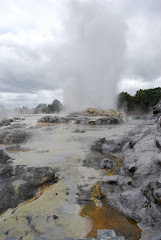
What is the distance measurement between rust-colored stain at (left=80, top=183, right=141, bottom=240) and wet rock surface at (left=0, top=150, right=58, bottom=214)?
5.44ft

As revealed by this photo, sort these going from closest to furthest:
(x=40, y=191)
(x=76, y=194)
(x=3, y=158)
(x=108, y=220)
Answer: (x=108, y=220)
(x=76, y=194)
(x=40, y=191)
(x=3, y=158)

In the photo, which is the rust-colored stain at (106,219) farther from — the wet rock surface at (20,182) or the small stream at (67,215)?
the wet rock surface at (20,182)

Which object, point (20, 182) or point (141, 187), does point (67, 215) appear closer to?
point (141, 187)

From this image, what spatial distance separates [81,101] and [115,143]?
84.8 feet

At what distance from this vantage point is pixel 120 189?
443 cm

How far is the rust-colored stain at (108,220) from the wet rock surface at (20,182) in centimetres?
166

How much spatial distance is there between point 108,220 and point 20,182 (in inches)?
112

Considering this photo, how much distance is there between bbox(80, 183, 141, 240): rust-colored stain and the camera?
3.05m

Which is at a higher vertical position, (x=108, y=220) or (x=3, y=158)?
(x=3, y=158)

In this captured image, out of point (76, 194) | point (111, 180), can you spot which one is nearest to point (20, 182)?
point (76, 194)

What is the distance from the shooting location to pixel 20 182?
5.12 meters

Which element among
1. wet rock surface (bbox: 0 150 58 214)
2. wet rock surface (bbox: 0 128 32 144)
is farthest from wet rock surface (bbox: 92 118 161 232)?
wet rock surface (bbox: 0 128 32 144)

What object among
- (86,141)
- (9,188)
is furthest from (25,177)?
(86,141)

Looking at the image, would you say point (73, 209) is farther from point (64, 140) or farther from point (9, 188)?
point (64, 140)
